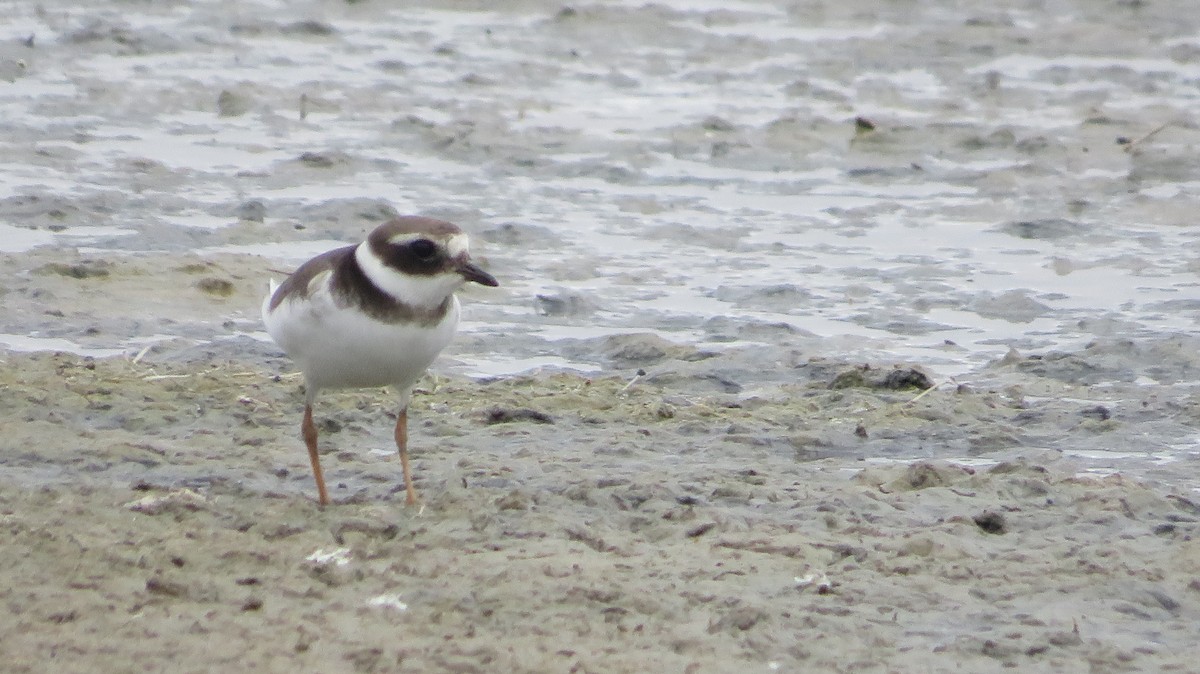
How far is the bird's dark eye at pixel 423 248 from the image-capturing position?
6.20 metres

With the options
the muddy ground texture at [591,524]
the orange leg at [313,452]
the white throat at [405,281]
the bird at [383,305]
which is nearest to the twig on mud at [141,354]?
the muddy ground texture at [591,524]

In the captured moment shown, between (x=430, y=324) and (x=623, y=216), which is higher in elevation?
(x=430, y=324)

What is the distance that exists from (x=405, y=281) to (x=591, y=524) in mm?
1033

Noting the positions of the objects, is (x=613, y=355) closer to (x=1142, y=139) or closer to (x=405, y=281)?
(x=405, y=281)

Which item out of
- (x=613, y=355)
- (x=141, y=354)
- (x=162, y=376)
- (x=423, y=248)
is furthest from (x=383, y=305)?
(x=613, y=355)

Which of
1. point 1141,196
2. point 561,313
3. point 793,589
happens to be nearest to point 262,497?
point 793,589

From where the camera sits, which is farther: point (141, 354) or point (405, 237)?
point (141, 354)

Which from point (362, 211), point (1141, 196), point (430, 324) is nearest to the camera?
point (430, 324)

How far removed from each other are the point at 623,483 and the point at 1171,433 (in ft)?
8.69

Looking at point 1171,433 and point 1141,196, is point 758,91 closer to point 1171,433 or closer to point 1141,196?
point 1141,196

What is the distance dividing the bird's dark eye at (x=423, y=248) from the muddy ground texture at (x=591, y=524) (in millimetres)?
851

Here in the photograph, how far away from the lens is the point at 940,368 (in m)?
8.91

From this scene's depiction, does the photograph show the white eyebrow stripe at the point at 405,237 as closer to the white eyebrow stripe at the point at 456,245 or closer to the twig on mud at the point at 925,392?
the white eyebrow stripe at the point at 456,245

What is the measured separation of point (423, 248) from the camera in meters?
6.21
